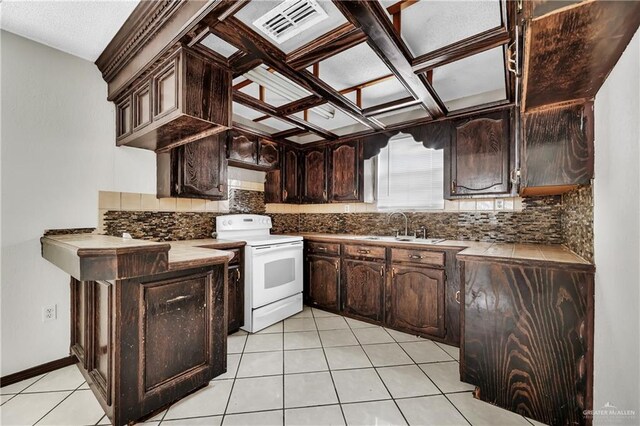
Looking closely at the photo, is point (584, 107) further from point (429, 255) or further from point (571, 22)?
point (429, 255)

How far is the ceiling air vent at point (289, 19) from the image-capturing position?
5.01 feet

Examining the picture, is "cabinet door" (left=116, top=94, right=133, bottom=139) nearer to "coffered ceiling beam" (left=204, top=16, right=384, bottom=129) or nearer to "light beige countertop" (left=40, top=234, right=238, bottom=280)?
"light beige countertop" (left=40, top=234, right=238, bottom=280)

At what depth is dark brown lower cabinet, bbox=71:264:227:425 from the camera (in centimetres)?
144

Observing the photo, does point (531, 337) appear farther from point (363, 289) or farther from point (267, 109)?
point (267, 109)

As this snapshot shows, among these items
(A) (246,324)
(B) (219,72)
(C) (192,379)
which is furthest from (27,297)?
(B) (219,72)

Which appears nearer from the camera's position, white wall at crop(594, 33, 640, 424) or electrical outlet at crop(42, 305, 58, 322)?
white wall at crop(594, 33, 640, 424)

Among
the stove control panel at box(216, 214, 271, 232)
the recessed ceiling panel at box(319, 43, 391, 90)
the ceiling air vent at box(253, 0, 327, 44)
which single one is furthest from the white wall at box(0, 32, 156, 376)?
the recessed ceiling panel at box(319, 43, 391, 90)

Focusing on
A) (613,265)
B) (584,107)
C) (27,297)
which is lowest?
(27,297)

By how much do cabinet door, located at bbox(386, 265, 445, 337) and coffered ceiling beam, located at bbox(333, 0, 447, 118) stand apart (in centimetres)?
163

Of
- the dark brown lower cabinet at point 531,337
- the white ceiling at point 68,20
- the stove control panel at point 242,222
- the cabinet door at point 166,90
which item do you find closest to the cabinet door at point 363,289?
the dark brown lower cabinet at point 531,337

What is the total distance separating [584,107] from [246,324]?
3.02m

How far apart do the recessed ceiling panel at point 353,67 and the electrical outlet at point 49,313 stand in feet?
9.33

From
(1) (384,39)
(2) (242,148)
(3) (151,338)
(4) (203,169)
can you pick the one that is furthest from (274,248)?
(1) (384,39)

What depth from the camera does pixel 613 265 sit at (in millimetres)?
1076
